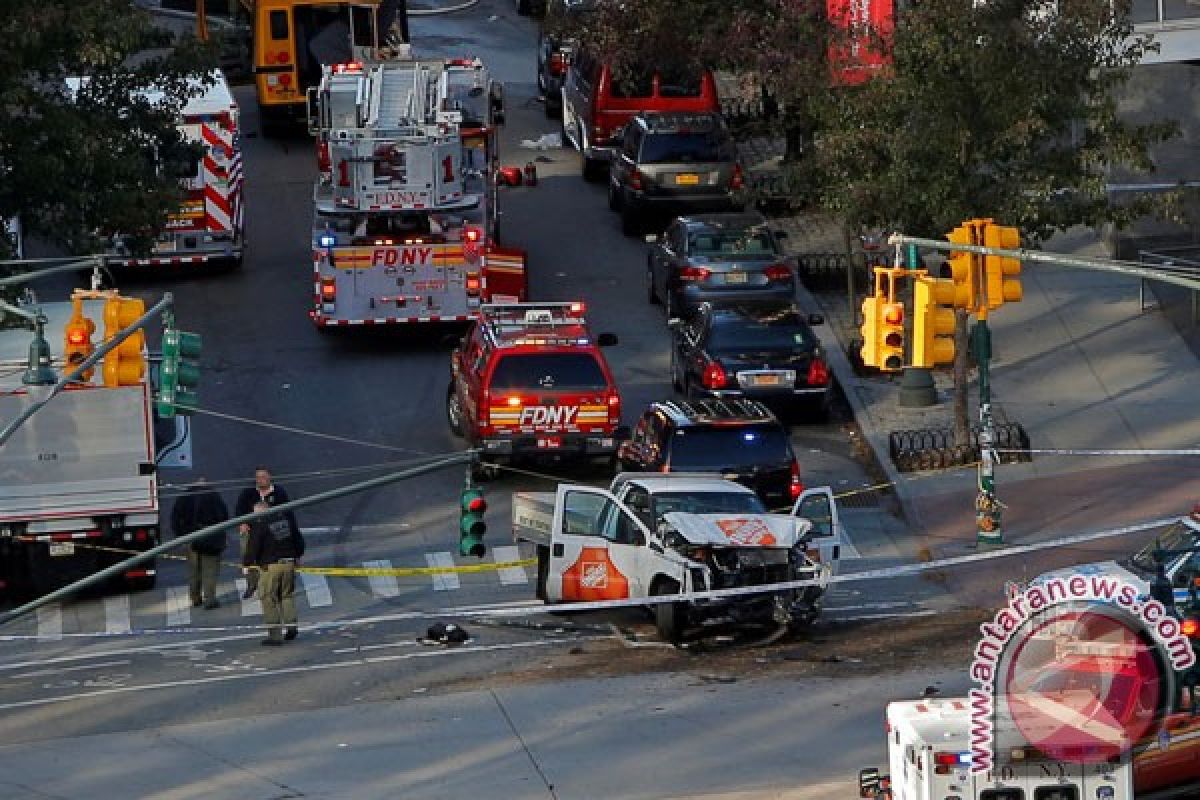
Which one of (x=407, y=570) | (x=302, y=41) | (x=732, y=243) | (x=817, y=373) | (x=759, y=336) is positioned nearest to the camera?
(x=407, y=570)

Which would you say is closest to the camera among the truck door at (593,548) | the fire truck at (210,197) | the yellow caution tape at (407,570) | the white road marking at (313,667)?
the white road marking at (313,667)

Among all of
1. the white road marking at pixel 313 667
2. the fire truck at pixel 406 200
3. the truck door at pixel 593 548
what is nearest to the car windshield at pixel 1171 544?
the truck door at pixel 593 548

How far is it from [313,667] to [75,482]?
14.0ft

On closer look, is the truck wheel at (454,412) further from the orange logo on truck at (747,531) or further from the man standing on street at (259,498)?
the orange logo on truck at (747,531)

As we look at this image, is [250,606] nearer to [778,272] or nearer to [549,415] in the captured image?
[549,415]

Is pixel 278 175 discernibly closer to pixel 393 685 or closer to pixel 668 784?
pixel 393 685

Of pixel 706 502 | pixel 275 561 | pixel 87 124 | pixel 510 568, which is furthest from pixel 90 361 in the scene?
pixel 87 124

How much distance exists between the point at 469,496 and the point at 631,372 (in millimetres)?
14331

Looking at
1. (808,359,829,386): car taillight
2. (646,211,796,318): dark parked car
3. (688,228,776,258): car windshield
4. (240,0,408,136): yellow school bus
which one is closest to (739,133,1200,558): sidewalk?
(808,359,829,386): car taillight

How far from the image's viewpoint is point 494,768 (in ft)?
78.9

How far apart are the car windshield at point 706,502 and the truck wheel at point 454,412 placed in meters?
8.32

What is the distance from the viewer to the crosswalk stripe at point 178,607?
3033 centimetres

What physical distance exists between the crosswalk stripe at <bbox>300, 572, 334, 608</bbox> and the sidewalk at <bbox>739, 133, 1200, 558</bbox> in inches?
265

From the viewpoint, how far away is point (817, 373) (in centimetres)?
3706
